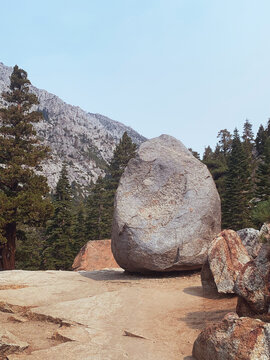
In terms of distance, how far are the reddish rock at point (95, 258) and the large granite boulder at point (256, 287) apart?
14.4 m

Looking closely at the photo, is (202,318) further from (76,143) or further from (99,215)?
(76,143)

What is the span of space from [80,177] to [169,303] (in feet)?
485

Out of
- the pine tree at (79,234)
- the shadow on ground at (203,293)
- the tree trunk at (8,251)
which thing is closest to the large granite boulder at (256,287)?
the shadow on ground at (203,293)

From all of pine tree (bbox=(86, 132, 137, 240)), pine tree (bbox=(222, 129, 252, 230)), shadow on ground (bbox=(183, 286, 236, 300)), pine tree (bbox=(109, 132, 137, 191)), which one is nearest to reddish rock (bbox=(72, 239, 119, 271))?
shadow on ground (bbox=(183, 286, 236, 300))

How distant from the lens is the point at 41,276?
11766 millimetres

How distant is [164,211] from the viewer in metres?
11.6

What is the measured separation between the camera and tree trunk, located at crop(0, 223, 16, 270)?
1862cm

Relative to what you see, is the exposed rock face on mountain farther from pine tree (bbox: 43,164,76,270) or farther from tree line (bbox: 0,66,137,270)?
tree line (bbox: 0,66,137,270)

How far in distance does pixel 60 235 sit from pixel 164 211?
963 inches

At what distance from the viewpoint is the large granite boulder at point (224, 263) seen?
8.03 metres

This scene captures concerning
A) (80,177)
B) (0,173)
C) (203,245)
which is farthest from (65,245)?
(80,177)

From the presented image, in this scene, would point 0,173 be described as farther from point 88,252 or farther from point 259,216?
point 259,216

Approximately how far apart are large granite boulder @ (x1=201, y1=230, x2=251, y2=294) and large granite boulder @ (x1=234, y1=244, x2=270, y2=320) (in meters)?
2.20

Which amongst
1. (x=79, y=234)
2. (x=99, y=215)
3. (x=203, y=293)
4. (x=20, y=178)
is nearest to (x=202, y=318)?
(x=203, y=293)
